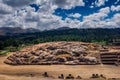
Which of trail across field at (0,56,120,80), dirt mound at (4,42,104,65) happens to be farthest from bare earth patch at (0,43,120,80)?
dirt mound at (4,42,104,65)

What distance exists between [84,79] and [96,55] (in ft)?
94.0

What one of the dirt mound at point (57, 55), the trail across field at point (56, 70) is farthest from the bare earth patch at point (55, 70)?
the dirt mound at point (57, 55)

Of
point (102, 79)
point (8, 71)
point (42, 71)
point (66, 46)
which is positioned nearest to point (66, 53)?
point (66, 46)

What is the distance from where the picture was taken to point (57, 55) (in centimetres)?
9069

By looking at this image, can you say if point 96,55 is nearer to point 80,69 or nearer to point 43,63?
point 80,69

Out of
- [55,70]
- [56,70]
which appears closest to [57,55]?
[55,70]

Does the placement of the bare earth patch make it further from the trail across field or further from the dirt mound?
the dirt mound

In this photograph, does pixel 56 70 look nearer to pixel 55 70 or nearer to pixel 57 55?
pixel 55 70

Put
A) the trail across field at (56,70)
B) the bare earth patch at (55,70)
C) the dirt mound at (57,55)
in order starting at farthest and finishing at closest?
the dirt mound at (57,55)
the trail across field at (56,70)
the bare earth patch at (55,70)

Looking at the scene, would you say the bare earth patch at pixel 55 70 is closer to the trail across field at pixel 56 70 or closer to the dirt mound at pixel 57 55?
the trail across field at pixel 56 70

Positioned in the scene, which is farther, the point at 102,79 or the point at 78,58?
the point at 78,58

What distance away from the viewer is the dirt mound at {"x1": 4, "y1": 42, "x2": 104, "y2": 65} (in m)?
87.1

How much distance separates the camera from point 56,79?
206ft

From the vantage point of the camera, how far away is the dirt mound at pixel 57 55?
286 feet
